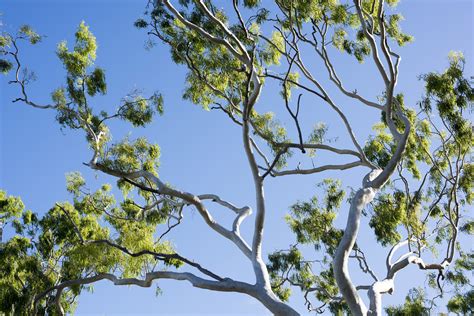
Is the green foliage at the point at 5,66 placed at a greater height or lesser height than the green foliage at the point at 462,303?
greater

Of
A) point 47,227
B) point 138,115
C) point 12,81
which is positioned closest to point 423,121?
point 138,115

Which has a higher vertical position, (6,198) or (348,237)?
(6,198)

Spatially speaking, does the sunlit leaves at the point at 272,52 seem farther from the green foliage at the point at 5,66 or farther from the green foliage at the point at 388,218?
the green foliage at the point at 5,66

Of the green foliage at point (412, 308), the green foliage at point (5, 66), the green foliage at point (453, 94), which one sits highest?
the green foliage at point (5, 66)

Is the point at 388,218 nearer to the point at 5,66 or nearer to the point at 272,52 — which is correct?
the point at 272,52

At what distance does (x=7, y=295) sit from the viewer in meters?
11.2

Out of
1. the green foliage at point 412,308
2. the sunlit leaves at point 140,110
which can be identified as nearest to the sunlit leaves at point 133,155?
the sunlit leaves at point 140,110

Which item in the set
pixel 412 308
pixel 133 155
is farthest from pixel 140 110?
pixel 412 308

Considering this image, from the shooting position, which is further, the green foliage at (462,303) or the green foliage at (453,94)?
the green foliage at (462,303)

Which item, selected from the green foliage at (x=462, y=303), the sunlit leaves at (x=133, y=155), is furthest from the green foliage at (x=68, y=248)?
the green foliage at (x=462, y=303)

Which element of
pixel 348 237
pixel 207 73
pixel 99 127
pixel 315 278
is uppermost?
pixel 207 73

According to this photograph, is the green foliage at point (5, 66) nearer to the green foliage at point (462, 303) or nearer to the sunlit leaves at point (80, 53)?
the sunlit leaves at point (80, 53)

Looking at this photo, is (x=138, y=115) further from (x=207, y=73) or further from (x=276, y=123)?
(x=276, y=123)

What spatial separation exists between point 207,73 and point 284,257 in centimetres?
370
